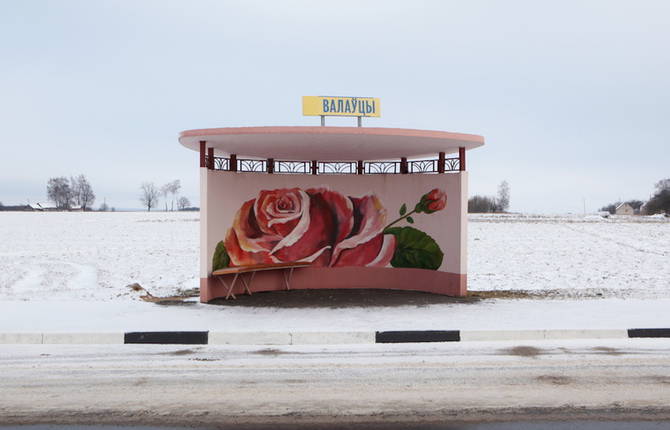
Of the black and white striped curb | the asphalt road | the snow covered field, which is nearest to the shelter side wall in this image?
the snow covered field

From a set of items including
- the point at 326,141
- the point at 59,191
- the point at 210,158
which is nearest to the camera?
the point at 326,141

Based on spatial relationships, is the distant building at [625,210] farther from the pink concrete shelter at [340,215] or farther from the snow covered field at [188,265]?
the pink concrete shelter at [340,215]

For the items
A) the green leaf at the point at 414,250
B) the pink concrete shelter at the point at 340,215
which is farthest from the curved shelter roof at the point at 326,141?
the green leaf at the point at 414,250

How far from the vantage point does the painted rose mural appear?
39.4ft

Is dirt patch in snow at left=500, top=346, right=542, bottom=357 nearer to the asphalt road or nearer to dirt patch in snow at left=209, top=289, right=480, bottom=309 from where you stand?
the asphalt road

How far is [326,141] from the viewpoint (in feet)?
33.0

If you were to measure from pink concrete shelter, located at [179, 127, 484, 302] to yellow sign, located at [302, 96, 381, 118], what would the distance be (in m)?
0.62

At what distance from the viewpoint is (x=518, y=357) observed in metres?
6.84

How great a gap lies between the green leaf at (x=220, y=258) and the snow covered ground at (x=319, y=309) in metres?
0.98

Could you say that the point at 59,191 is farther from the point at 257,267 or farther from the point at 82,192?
the point at 257,267

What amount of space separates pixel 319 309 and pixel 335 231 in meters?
2.96

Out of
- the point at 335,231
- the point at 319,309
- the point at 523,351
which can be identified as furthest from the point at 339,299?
the point at 523,351

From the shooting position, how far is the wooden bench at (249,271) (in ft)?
35.1

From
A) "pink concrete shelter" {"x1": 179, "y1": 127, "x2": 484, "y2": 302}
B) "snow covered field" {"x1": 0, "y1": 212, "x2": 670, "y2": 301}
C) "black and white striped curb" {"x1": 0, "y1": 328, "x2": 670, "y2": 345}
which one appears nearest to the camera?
"black and white striped curb" {"x1": 0, "y1": 328, "x2": 670, "y2": 345}
